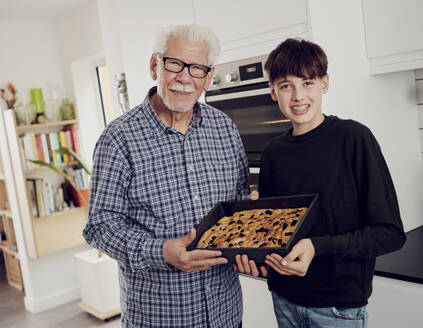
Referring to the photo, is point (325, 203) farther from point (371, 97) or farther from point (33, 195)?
point (33, 195)

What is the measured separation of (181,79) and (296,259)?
660 millimetres

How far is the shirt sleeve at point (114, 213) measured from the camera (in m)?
1.42

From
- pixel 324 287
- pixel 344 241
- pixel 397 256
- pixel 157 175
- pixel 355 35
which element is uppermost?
pixel 355 35

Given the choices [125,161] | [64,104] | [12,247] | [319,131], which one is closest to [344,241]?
[319,131]

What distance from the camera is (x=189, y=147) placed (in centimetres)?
158

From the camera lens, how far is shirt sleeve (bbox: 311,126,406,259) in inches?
49.8

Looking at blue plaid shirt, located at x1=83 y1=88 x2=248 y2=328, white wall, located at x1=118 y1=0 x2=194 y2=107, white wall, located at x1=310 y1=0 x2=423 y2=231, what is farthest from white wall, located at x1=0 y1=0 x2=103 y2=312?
blue plaid shirt, located at x1=83 y1=88 x2=248 y2=328

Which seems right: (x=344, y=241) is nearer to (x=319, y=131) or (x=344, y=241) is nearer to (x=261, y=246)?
(x=261, y=246)

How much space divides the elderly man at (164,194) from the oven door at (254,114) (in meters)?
0.72

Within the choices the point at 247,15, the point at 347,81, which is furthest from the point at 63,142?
the point at 347,81

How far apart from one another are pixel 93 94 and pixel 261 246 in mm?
3842

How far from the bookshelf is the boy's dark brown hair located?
11.2 feet

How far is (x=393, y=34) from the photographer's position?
79.3 inches

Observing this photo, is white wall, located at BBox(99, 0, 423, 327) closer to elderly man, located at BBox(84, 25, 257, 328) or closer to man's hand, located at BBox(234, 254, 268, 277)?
elderly man, located at BBox(84, 25, 257, 328)
